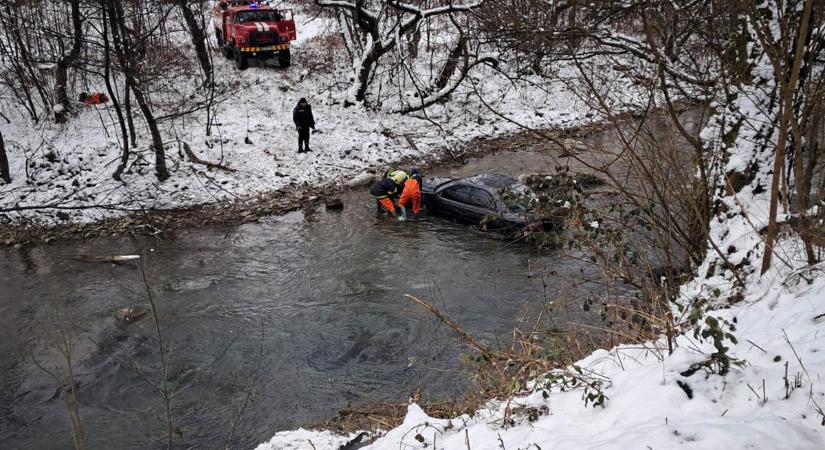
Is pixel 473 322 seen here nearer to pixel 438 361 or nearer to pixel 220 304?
pixel 438 361

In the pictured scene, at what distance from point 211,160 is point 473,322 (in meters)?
10.9

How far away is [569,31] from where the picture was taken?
7.13 m

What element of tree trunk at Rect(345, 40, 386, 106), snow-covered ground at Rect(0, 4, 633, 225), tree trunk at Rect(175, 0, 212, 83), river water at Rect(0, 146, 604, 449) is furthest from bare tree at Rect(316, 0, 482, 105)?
river water at Rect(0, 146, 604, 449)

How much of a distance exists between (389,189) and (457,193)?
1695 mm

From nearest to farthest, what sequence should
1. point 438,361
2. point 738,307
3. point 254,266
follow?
1. point 738,307
2. point 438,361
3. point 254,266

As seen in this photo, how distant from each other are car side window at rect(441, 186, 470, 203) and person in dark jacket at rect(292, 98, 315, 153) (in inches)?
234

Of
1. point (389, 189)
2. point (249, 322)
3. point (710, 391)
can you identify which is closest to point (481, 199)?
point (389, 189)

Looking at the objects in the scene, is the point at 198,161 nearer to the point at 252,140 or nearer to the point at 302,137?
the point at 252,140

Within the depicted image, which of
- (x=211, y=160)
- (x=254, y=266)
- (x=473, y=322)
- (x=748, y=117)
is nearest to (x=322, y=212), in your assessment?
(x=254, y=266)

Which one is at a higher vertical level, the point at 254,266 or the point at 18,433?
the point at 254,266

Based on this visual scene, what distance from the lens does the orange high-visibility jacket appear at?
13.3 m

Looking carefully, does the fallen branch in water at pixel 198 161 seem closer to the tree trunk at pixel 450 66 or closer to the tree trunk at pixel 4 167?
the tree trunk at pixel 4 167

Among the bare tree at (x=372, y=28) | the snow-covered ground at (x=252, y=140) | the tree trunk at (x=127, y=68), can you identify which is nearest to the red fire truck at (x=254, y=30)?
the snow-covered ground at (x=252, y=140)

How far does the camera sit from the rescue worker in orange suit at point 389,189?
533 inches
